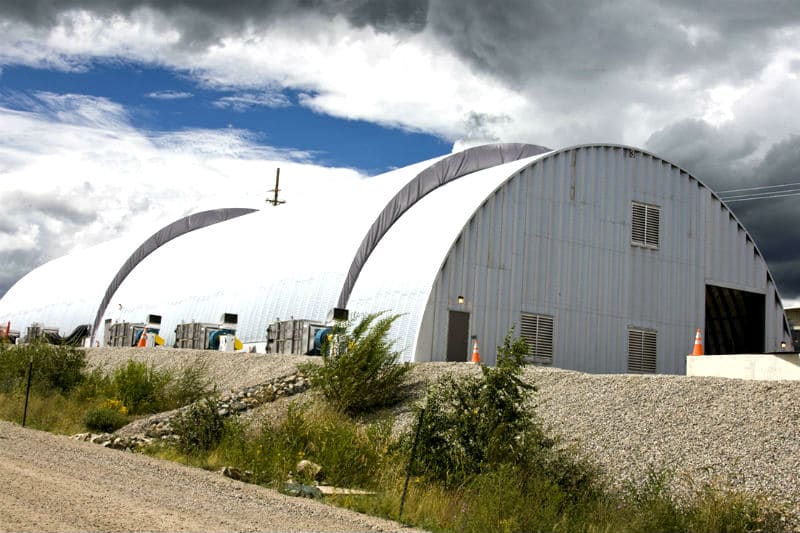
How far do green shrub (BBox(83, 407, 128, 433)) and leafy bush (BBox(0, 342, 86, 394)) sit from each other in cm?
419

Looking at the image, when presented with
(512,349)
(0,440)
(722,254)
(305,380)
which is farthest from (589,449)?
(722,254)

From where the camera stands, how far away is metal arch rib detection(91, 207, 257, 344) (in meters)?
42.3

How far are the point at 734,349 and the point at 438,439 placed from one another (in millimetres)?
20654

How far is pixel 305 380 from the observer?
20500mm

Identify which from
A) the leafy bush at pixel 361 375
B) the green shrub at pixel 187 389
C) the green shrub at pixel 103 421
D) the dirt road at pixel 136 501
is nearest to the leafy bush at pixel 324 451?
the dirt road at pixel 136 501

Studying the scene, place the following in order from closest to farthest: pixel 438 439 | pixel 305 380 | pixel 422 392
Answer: pixel 438 439 < pixel 422 392 < pixel 305 380

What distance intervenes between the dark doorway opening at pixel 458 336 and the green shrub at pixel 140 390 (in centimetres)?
725

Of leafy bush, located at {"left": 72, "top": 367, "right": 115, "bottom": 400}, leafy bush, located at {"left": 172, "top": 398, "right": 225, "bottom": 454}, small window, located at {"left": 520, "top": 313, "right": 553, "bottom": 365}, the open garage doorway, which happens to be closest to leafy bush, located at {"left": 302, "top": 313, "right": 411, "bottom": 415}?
leafy bush, located at {"left": 172, "top": 398, "right": 225, "bottom": 454}

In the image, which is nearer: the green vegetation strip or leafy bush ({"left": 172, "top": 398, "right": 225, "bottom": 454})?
the green vegetation strip

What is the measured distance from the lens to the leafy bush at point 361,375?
1803 centimetres

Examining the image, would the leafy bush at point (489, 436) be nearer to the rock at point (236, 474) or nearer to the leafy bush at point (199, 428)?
the rock at point (236, 474)

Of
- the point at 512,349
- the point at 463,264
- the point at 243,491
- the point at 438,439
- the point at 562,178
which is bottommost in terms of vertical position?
the point at 243,491

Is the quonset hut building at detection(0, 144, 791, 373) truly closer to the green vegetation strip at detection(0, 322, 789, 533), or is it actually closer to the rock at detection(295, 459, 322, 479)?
the green vegetation strip at detection(0, 322, 789, 533)

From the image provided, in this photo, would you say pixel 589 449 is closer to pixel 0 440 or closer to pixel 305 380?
pixel 305 380
